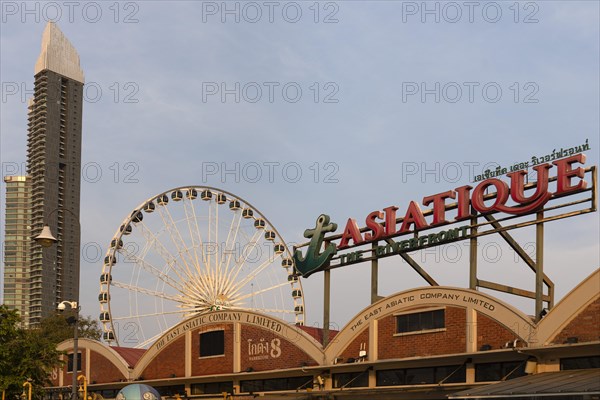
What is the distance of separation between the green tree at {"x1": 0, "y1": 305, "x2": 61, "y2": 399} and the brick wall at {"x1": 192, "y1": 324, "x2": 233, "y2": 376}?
876 centimetres

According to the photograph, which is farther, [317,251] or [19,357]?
[19,357]

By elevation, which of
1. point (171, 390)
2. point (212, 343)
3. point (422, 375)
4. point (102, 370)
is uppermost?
point (212, 343)

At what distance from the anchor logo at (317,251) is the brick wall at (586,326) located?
1623cm

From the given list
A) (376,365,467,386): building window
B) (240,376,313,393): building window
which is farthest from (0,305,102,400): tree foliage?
(376,365,467,386): building window

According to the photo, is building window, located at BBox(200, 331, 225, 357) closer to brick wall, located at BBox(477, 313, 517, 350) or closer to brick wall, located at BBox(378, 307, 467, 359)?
brick wall, located at BBox(378, 307, 467, 359)

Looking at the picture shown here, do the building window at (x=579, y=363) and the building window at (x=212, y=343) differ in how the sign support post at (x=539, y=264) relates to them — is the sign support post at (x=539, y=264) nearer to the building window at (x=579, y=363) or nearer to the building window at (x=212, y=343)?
the building window at (x=579, y=363)

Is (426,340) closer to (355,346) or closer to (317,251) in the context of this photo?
(355,346)

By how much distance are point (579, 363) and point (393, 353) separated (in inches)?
388

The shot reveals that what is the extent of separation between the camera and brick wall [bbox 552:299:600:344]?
34.2m

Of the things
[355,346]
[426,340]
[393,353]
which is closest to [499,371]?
[426,340]

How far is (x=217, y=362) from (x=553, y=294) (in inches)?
807

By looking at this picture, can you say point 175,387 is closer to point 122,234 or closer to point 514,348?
point 122,234

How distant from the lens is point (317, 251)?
163 ft

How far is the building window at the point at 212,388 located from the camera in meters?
52.9
